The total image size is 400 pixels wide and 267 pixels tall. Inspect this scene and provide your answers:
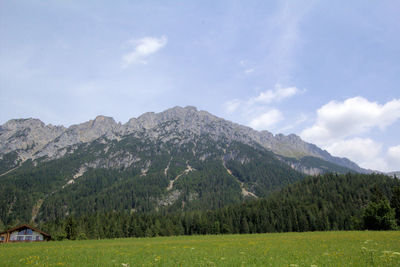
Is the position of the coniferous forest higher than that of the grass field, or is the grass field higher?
the grass field

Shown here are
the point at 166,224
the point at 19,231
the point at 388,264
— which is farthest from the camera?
the point at 166,224

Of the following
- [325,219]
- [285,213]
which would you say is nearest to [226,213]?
[285,213]

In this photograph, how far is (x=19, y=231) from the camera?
7938 cm

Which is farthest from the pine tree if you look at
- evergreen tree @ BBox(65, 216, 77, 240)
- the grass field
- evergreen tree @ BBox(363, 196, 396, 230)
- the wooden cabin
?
the wooden cabin

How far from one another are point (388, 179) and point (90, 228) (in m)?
180

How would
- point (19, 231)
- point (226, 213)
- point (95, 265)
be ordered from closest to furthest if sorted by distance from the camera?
point (95, 265) < point (19, 231) < point (226, 213)

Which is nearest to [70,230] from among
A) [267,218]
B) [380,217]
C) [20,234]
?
[20,234]

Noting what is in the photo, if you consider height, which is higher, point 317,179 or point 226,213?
point 317,179

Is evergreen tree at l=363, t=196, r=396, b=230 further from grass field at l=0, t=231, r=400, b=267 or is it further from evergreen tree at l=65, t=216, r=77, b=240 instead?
evergreen tree at l=65, t=216, r=77, b=240

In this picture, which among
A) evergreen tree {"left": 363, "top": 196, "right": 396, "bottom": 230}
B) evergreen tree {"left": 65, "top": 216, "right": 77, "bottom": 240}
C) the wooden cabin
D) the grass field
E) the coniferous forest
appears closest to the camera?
the grass field

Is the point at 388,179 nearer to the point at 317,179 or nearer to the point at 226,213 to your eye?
the point at 317,179

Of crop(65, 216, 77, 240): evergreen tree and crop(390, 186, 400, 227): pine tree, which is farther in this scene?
crop(65, 216, 77, 240): evergreen tree

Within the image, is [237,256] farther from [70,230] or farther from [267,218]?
[267,218]

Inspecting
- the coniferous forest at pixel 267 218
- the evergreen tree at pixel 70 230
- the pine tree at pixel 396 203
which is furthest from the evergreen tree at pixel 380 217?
the evergreen tree at pixel 70 230
